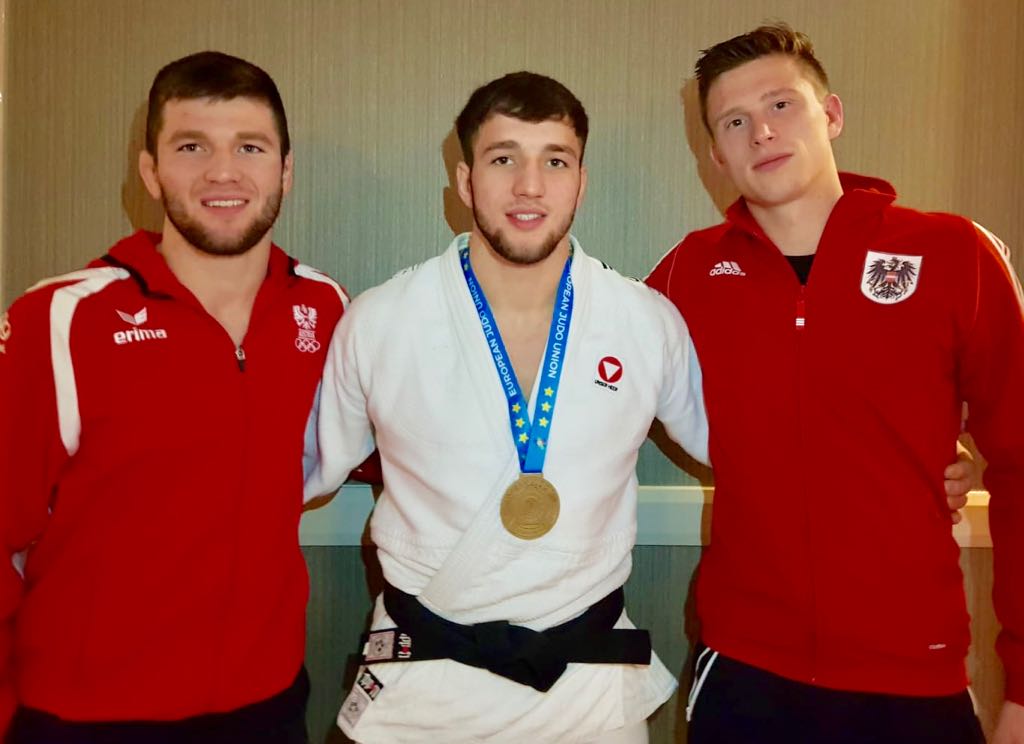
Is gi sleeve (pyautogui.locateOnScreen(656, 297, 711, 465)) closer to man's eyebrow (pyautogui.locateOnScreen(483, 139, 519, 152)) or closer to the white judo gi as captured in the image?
the white judo gi

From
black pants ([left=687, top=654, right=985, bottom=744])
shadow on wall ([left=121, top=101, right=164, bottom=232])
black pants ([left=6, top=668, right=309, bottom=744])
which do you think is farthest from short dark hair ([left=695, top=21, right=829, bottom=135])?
black pants ([left=6, top=668, right=309, bottom=744])

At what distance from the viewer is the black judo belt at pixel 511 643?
5.72ft

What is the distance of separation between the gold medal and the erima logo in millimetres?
771

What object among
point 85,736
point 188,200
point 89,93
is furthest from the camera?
point 89,93

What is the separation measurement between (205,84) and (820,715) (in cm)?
185

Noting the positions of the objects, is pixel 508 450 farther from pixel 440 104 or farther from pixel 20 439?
pixel 440 104

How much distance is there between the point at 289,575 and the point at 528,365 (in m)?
0.68

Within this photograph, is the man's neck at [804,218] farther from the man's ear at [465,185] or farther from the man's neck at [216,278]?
the man's neck at [216,278]

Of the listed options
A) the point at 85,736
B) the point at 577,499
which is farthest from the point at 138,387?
the point at 577,499

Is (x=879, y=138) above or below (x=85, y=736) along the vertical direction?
above

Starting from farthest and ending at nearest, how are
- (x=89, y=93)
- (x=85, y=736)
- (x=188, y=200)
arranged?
(x=89, y=93), (x=188, y=200), (x=85, y=736)

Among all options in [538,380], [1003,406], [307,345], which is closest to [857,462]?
[1003,406]

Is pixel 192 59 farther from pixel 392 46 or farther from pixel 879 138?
pixel 879 138

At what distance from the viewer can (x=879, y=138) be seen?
7.98 ft
